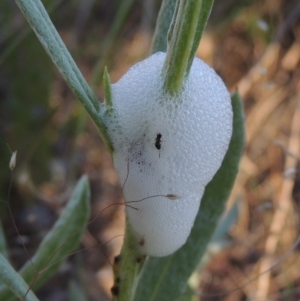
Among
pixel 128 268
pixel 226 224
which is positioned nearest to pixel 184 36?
pixel 128 268

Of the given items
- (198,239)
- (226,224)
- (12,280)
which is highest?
(12,280)

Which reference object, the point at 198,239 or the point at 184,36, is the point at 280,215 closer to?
the point at 198,239

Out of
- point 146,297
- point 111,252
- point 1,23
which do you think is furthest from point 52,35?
point 111,252

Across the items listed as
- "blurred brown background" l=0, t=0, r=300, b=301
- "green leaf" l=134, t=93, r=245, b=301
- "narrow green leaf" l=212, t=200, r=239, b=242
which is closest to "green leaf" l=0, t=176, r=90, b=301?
"green leaf" l=134, t=93, r=245, b=301

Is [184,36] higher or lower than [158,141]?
higher

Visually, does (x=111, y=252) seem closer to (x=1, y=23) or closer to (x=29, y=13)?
(x=1, y=23)

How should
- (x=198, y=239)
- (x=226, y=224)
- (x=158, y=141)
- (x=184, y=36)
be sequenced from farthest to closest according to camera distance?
1. (x=226, y=224)
2. (x=198, y=239)
3. (x=158, y=141)
4. (x=184, y=36)

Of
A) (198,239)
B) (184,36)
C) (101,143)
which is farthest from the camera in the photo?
(101,143)

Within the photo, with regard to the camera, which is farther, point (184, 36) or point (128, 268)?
point (128, 268)

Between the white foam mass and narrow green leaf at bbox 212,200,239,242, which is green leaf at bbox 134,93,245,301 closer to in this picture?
the white foam mass
